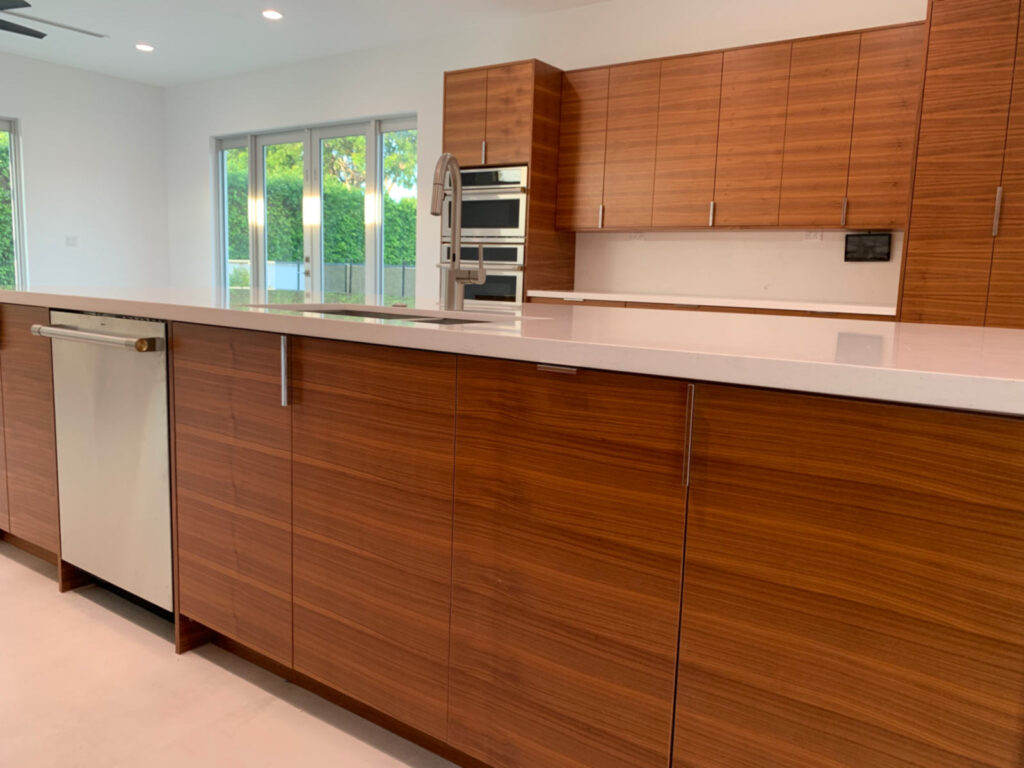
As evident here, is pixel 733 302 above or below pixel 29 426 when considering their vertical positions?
above

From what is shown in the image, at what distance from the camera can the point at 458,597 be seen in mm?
1275

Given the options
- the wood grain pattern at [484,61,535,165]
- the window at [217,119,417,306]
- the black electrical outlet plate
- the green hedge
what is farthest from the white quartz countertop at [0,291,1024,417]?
the green hedge

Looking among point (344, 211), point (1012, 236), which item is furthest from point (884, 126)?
point (344, 211)

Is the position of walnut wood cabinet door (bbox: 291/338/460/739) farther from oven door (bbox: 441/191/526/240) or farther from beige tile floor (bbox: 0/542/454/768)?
oven door (bbox: 441/191/526/240)

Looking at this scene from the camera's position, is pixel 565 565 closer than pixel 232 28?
Yes

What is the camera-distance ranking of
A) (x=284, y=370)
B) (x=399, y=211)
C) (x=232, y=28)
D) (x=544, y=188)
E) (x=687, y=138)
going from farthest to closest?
(x=399, y=211), (x=232, y=28), (x=544, y=188), (x=687, y=138), (x=284, y=370)

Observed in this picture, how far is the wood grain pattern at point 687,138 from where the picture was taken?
161 inches

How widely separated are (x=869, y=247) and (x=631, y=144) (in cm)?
148

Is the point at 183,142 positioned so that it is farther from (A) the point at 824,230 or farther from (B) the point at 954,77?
(B) the point at 954,77

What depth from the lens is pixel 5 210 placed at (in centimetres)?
635

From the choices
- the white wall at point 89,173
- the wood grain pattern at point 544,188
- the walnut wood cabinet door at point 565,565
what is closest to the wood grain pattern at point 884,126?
the wood grain pattern at point 544,188

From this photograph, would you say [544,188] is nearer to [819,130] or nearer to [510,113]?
[510,113]

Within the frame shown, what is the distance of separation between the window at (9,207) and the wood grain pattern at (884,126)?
6.72 meters

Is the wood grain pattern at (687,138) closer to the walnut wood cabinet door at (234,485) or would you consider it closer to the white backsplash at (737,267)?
the white backsplash at (737,267)
